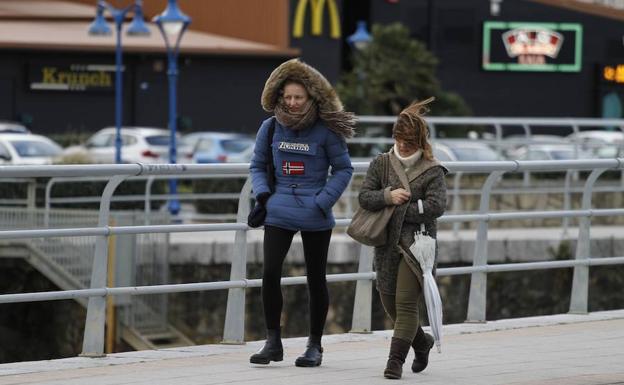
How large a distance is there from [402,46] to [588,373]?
1358 inches

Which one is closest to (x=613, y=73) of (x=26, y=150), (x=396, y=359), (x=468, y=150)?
(x=468, y=150)

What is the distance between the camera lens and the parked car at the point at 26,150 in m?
33.0

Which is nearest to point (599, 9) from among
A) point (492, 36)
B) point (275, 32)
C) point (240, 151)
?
point (492, 36)

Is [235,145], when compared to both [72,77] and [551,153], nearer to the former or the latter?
[551,153]

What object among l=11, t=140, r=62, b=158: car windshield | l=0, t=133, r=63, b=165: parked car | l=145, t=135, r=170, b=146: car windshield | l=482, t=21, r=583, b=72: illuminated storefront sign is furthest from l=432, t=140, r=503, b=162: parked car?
l=482, t=21, r=583, b=72: illuminated storefront sign

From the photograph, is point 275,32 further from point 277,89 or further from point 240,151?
point 277,89

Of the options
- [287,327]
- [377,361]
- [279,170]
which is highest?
[279,170]

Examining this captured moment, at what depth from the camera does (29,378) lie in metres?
8.84

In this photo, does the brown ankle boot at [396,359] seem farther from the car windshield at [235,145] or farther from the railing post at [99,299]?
the car windshield at [235,145]

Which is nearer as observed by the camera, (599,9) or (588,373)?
(588,373)

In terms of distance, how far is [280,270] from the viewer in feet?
30.1

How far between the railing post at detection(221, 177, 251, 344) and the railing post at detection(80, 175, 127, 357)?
0.96 metres

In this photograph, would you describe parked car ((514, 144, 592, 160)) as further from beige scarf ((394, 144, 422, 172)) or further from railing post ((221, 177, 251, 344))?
beige scarf ((394, 144, 422, 172))

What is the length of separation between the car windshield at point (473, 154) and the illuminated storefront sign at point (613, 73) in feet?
86.1
